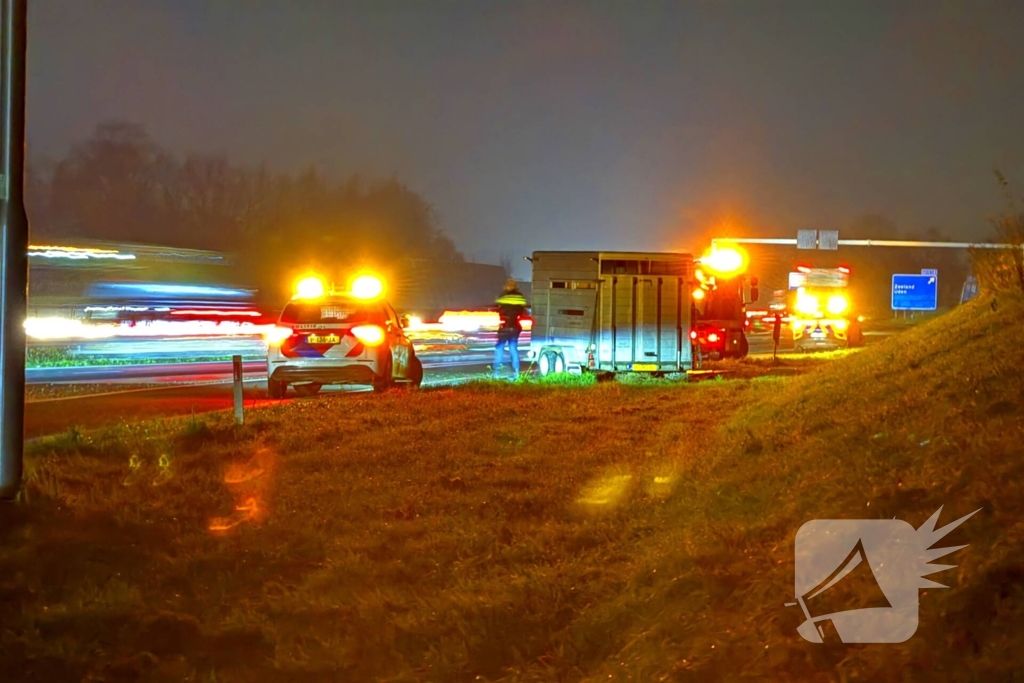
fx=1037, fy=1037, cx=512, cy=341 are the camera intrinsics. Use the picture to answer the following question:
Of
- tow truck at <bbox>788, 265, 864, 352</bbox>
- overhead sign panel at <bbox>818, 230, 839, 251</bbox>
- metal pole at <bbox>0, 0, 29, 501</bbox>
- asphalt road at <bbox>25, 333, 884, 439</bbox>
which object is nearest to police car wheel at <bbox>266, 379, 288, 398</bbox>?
asphalt road at <bbox>25, 333, 884, 439</bbox>

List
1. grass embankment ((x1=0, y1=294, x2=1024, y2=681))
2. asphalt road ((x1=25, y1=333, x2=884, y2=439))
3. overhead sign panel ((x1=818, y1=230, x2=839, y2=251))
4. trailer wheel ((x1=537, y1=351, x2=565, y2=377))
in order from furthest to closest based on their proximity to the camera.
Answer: overhead sign panel ((x1=818, y1=230, x2=839, y2=251)) < trailer wheel ((x1=537, y1=351, x2=565, y2=377)) < asphalt road ((x1=25, y1=333, x2=884, y2=439)) < grass embankment ((x1=0, y1=294, x2=1024, y2=681))

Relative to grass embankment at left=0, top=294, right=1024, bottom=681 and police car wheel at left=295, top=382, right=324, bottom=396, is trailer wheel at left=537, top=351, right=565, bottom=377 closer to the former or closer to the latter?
police car wheel at left=295, top=382, right=324, bottom=396

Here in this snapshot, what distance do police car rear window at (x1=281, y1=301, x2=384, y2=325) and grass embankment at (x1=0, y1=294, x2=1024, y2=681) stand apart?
5.62 m

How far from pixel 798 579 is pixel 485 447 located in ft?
18.4

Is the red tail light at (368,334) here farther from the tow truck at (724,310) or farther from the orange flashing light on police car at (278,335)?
the tow truck at (724,310)

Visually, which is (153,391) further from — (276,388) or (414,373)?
(414,373)

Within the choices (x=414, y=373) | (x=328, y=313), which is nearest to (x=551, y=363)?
(x=414, y=373)

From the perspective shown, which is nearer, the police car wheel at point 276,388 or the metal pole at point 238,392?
the metal pole at point 238,392

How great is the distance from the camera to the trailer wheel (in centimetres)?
1943

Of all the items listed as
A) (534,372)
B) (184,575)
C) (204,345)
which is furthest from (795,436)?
(204,345)

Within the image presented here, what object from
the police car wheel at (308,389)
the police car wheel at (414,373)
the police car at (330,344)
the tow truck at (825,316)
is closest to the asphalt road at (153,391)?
the police car wheel at (308,389)

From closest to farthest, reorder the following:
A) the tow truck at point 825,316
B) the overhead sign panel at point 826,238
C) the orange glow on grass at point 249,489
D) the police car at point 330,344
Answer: the orange glow on grass at point 249,489, the police car at point 330,344, the tow truck at point 825,316, the overhead sign panel at point 826,238

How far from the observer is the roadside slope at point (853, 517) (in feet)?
14.0

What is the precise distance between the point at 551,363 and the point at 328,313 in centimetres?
505
